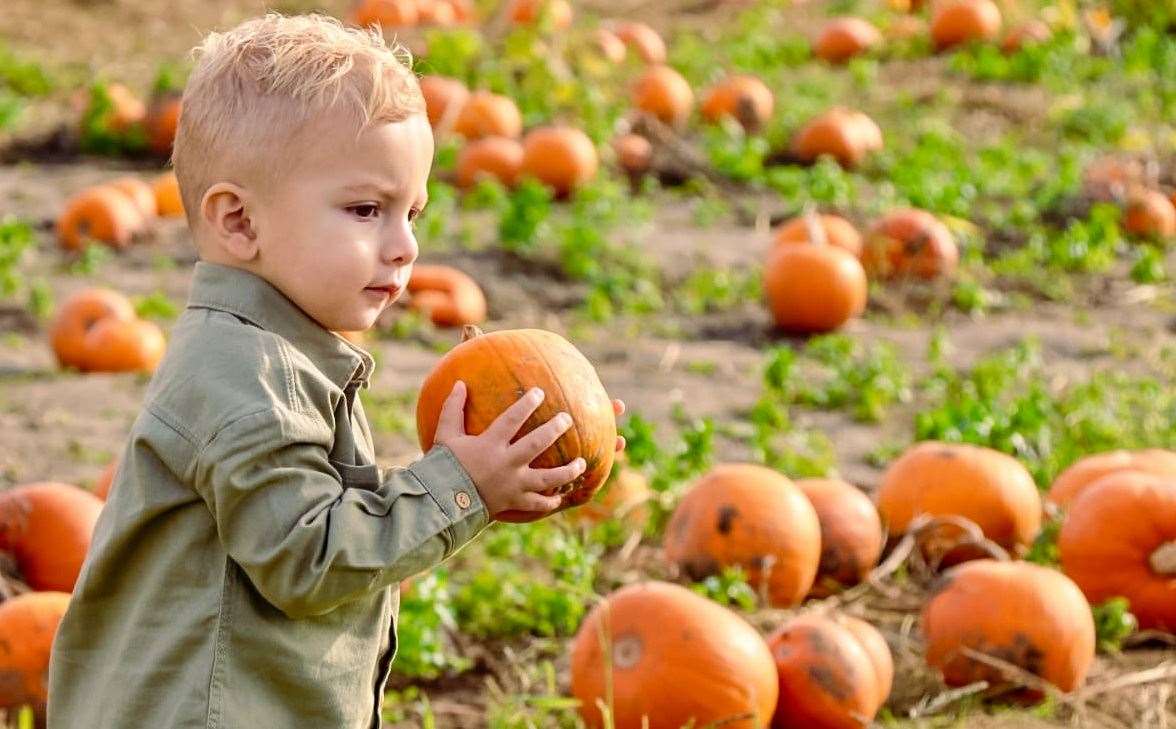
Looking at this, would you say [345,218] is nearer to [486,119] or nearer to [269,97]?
[269,97]

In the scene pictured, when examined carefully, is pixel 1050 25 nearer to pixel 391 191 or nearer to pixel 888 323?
pixel 888 323

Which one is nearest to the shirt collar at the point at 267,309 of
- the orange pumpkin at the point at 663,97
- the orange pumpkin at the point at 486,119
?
the orange pumpkin at the point at 486,119

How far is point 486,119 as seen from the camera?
451 inches

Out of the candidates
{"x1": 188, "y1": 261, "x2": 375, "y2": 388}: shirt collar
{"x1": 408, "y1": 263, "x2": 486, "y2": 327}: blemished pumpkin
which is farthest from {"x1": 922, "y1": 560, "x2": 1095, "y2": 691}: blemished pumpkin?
{"x1": 408, "y1": 263, "x2": 486, "y2": 327}: blemished pumpkin

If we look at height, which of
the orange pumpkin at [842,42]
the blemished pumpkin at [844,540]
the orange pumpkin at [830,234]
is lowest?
the orange pumpkin at [842,42]

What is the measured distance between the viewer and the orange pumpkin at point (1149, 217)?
10414mm

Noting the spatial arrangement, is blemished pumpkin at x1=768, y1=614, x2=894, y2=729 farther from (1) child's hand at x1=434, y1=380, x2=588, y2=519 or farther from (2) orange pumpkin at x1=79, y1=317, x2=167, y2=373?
(2) orange pumpkin at x1=79, y1=317, x2=167, y2=373

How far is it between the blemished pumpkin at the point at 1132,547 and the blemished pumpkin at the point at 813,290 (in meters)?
3.28

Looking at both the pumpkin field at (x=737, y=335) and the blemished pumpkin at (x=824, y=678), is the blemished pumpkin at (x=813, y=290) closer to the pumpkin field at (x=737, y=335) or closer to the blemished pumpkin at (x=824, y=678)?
the pumpkin field at (x=737, y=335)

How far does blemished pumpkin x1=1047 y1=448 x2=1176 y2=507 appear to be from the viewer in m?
5.93

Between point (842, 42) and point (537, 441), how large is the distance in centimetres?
1265

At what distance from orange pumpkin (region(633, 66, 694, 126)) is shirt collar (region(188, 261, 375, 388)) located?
31.6 ft

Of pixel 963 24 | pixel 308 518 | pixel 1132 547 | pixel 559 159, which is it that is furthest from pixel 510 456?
pixel 963 24

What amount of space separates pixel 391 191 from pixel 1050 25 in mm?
13425
